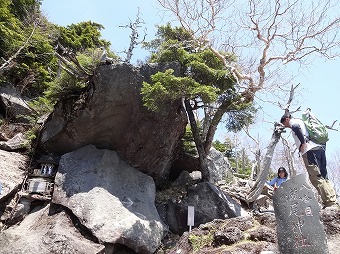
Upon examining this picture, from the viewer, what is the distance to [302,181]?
477cm

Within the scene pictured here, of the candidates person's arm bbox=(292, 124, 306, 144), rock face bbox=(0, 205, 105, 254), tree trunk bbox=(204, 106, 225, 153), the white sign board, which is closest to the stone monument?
person's arm bbox=(292, 124, 306, 144)

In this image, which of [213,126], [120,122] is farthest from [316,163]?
[120,122]

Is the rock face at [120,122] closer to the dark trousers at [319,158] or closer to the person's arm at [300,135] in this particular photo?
the person's arm at [300,135]

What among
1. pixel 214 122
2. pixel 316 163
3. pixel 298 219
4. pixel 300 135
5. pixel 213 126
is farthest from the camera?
pixel 213 126

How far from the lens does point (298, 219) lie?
14.9 ft

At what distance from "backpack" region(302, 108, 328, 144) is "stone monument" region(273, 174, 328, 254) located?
99cm

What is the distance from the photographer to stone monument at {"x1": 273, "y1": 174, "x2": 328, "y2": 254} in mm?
4297

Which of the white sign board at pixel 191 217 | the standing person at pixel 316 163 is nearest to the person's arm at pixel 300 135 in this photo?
the standing person at pixel 316 163

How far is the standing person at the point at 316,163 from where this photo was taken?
5254 mm

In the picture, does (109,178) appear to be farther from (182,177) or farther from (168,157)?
(182,177)

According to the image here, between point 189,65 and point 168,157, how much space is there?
338 centimetres

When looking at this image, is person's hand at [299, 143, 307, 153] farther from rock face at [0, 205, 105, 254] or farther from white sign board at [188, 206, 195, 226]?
rock face at [0, 205, 105, 254]

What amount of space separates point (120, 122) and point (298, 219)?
644cm

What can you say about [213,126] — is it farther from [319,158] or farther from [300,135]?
[319,158]
